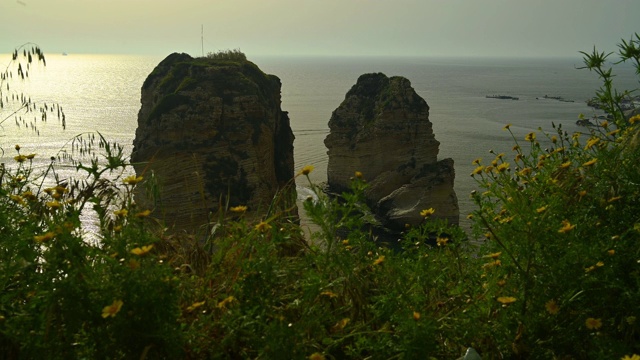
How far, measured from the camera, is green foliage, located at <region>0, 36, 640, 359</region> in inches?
95.9

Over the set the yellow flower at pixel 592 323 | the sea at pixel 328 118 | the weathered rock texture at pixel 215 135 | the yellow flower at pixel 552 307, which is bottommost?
the sea at pixel 328 118

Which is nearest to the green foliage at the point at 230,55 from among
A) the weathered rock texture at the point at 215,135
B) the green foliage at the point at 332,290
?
the weathered rock texture at the point at 215,135

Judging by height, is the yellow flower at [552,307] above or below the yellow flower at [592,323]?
above

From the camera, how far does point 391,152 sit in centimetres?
5147

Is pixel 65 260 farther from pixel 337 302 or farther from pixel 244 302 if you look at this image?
pixel 337 302

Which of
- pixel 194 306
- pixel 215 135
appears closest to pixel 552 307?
pixel 194 306

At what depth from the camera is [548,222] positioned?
311 cm

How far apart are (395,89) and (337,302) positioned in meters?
50.0

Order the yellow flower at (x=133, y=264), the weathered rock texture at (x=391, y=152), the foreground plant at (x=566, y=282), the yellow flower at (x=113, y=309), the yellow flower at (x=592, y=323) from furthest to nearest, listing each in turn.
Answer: the weathered rock texture at (x=391, y=152) → the foreground plant at (x=566, y=282) → the yellow flower at (x=592, y=323) → the yellow flower at (x=133, y=264) → the yellow flower at (x=113, y=309)

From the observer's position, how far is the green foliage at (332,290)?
2.44 metres

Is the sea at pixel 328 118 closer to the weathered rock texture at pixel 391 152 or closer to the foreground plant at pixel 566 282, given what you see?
the weathered rock texture at pixel 391 152

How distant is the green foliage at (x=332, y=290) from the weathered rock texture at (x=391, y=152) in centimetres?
3983

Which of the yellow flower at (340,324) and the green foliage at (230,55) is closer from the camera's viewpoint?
the yellow flower at (340,324)

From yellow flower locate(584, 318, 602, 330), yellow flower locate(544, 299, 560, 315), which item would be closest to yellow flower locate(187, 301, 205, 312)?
yellow flower locate(544, 299, 560, 315)
